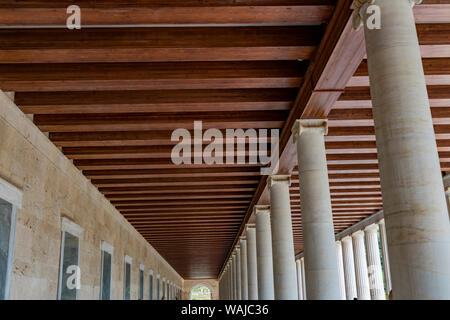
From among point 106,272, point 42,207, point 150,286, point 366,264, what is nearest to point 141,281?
point 150,286

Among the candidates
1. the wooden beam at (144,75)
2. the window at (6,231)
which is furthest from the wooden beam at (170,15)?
the window at (6,231)

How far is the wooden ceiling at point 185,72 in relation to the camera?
27.5 feet

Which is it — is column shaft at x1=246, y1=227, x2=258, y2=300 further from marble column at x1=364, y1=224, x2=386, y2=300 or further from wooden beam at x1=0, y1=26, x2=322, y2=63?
wooden beam at x1=0, y1=26, x2=322, y2=63

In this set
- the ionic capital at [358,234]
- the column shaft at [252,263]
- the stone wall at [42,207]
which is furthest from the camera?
the ionic capital at [358,234]

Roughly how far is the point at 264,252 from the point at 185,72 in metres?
11.9

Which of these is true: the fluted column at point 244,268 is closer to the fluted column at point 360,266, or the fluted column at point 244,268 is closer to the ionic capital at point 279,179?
the fluted column at point 360,266

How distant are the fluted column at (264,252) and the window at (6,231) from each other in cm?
1165

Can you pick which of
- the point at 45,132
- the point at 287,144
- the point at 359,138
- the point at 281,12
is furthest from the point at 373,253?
the point at 281,12

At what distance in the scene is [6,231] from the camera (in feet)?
35.0

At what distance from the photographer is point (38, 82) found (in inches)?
412

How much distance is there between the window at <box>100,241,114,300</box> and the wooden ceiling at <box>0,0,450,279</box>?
511 centimetres

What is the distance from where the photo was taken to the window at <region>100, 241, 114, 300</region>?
2017 cm
